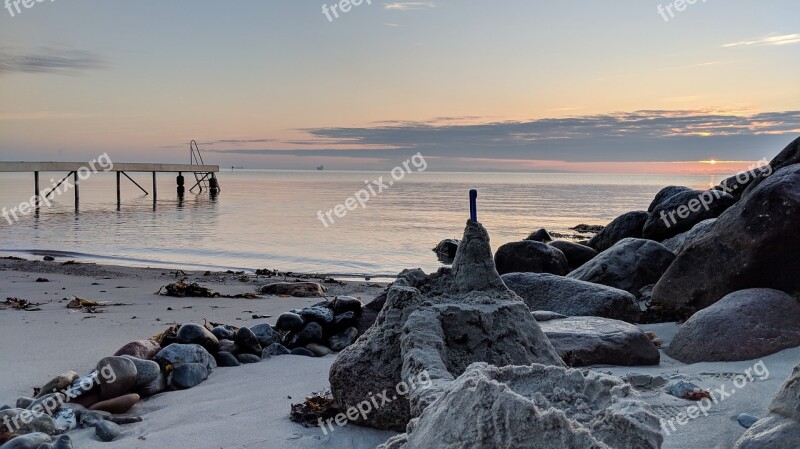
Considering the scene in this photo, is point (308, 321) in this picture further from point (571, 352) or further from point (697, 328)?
point (697, 328)

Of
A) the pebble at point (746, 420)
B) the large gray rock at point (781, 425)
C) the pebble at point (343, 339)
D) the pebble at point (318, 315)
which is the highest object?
the large gray rock at point (781, 425)

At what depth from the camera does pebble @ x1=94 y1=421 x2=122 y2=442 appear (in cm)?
475

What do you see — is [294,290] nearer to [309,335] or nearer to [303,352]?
[309,335]

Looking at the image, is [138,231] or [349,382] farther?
[138,231]

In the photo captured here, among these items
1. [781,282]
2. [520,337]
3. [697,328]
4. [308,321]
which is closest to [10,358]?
[308,321]

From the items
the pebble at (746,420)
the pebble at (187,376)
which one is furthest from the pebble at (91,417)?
the pebble at (746,420)

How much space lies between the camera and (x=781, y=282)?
735cm

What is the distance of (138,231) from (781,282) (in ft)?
81.4

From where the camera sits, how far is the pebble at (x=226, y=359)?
6.72 meters

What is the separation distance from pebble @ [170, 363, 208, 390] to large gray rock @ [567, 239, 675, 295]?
Answer: 6471 millimetres

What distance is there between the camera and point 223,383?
6.10m

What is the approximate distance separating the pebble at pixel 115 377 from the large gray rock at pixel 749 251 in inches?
249

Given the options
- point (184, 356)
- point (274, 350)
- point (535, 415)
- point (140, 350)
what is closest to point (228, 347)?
point (274, 350)

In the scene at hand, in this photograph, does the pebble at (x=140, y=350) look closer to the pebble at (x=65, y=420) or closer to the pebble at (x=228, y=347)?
the pebble at (x=228, y=347)
